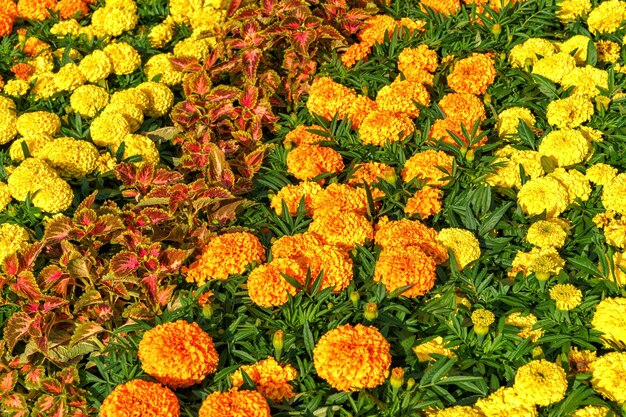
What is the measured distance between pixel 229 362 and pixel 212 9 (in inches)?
114

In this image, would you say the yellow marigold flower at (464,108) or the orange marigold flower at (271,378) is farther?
the yellow marigold flower at (464,108)

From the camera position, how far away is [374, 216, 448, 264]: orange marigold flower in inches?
135

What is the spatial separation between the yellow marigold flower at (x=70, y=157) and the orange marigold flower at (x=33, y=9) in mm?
1559

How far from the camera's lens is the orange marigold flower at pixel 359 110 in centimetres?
429

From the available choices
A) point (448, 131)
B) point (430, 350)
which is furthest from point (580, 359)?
point (448, 131)

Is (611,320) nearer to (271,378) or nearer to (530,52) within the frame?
(271,378)

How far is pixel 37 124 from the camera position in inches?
168

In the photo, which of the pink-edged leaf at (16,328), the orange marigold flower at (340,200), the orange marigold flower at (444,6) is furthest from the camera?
the orange marigold flower at (444,6)

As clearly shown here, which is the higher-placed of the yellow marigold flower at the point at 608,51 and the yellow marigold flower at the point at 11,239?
the yellow marigold flower at the point at 608,51

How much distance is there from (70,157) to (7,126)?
1.76ft

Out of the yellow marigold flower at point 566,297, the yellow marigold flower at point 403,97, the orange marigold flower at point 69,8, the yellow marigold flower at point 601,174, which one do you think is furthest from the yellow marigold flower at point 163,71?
the yellow marigold flower at point 566,297

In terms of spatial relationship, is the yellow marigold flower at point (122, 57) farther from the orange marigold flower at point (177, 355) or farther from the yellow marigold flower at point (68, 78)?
the orange marigold flower at point (177, 355)

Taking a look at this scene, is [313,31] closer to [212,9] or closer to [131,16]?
[212,9]

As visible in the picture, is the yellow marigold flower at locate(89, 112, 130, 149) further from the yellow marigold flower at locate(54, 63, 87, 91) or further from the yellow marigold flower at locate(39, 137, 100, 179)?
the yellow marigold flower at locate(54, 63, 87, 91)
